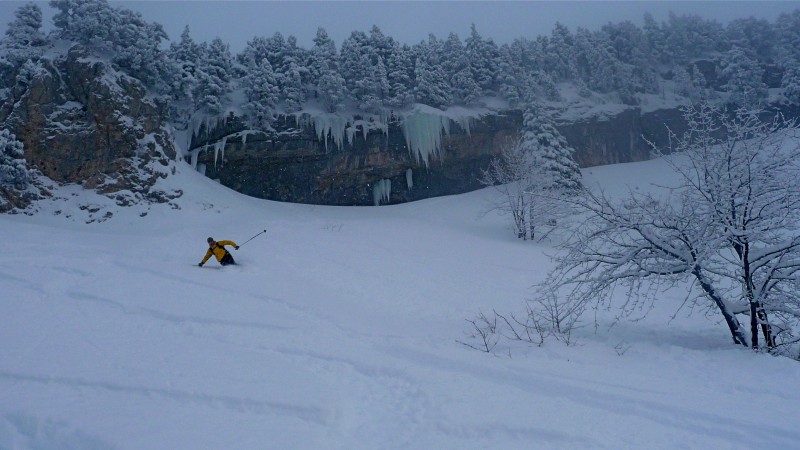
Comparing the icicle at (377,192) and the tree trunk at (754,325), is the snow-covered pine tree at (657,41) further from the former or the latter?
the tree trunk at (754,325)

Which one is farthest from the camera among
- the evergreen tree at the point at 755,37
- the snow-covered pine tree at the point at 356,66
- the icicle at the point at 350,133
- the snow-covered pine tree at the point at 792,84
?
the evergreen tree at the point at 755,37

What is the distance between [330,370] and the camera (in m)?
5.54

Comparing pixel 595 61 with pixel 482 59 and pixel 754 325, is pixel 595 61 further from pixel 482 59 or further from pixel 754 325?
pixel 754 325

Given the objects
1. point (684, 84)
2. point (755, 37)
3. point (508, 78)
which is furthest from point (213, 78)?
point (755, 37)

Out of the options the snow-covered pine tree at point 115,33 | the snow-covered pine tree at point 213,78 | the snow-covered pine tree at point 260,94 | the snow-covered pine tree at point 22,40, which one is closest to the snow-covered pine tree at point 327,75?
the snow-covered pine tree at point 260,94

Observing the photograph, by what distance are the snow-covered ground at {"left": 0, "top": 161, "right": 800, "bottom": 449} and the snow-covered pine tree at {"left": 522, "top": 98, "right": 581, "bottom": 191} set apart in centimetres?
1394

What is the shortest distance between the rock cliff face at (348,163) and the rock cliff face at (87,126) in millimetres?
4768

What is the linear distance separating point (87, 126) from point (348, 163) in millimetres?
14356

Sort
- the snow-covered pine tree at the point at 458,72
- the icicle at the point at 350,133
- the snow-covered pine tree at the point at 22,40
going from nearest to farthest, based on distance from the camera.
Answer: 1. the snow-covered pine tree at the point at 22,40
2. the icicle at the point at 350,133
3. the snow-covered pine tree at the point at 458,72

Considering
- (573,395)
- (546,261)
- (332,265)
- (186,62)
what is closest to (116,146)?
(186,62)

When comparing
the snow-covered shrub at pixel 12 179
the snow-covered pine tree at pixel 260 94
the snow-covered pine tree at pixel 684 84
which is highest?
the snow-covered pine tree at pixel 684 84

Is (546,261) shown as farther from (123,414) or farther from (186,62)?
(186,62)

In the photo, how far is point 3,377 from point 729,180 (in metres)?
10.8

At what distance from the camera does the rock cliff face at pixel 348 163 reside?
89.1ft
